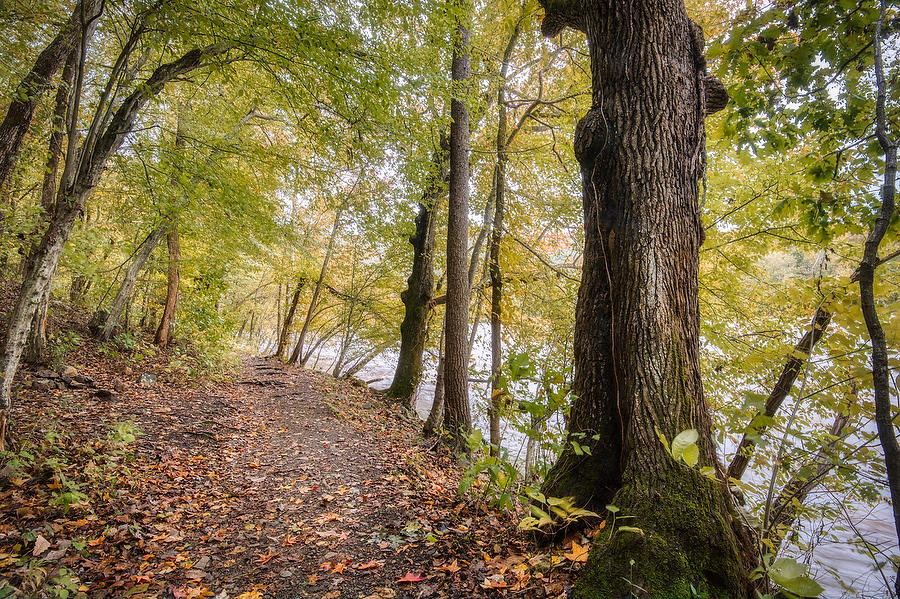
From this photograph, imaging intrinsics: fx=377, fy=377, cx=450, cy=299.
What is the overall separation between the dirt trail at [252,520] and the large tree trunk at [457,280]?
0.74 meters

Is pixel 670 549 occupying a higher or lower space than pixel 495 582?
higher

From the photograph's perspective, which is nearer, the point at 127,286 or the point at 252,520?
the point at 252,520

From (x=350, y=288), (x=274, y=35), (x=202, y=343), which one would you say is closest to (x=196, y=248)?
(x=202, y=343)

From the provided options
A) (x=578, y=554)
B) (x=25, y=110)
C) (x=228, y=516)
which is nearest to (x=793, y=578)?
(x=578, y=554)

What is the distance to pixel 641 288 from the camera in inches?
89.5

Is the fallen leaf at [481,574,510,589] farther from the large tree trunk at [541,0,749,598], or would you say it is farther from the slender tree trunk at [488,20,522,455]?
the slender tree trunk at [488,20,522,455]

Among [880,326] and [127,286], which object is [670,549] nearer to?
[880,326]

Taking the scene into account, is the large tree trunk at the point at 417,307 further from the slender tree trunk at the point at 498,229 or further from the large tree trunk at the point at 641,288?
the large tree trunk at the point at 641,288

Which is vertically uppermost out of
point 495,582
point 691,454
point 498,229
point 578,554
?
point 498,229

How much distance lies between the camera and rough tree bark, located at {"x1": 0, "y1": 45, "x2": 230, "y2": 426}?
144 inches

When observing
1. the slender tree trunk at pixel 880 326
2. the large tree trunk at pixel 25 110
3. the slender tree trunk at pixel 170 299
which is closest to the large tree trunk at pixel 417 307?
the slender tree trunk at pixel 170 299

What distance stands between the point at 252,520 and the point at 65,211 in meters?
3.68

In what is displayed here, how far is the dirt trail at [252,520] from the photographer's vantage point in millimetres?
2475

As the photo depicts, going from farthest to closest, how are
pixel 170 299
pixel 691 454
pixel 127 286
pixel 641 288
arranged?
pixel 170 299 → pixel 127 286 → pixel 641 288 → pixel 691 454
